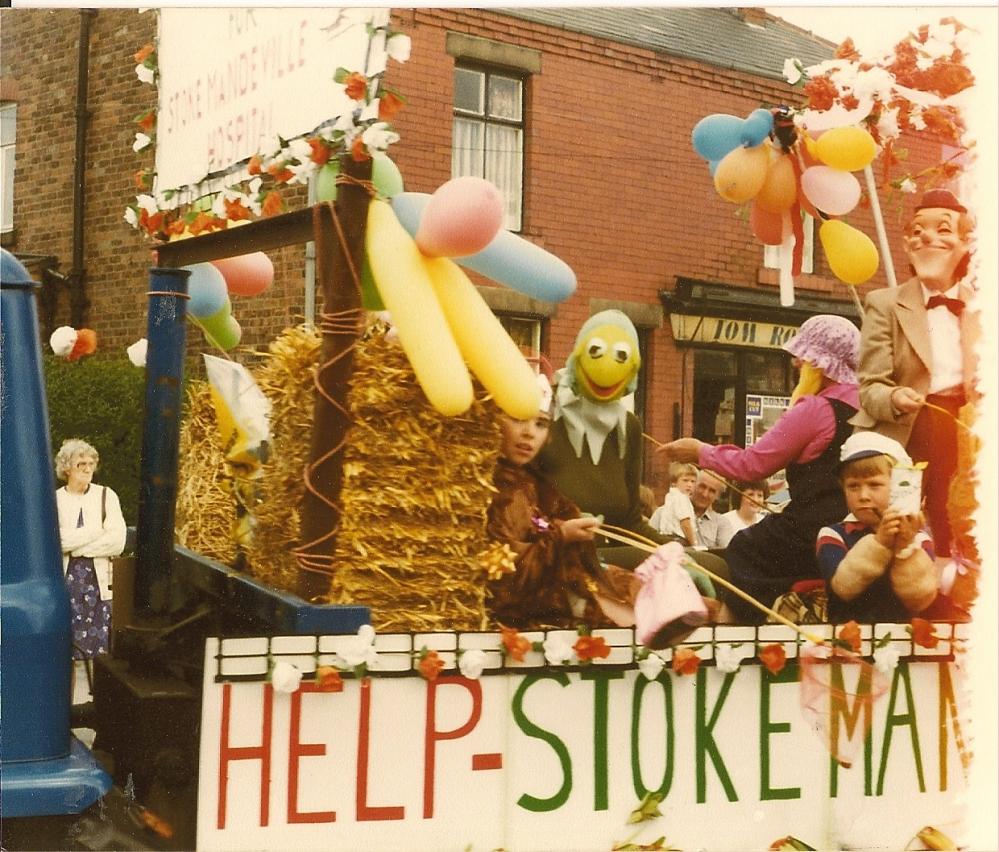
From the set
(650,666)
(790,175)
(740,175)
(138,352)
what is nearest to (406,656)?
(650,666)

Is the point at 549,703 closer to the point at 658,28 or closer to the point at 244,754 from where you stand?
the point at 244,754

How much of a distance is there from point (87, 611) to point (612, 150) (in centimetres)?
172

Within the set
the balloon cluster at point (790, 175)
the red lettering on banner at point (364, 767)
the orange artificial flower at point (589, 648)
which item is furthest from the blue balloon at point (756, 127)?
the red lettering on banner at point (364, 767)

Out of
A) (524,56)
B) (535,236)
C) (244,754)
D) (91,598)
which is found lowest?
(244,754)

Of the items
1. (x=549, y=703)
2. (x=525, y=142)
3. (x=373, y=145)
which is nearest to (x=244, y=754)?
(x=549, y=703)

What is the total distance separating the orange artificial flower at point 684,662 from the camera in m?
2.47

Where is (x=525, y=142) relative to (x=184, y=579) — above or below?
above

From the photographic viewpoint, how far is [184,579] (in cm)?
292

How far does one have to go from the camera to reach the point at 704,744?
8.19 ft

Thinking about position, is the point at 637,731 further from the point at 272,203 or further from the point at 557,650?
the point at 272,203

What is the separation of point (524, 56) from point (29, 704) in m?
1.75

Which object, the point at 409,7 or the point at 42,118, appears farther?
the point at 42,118

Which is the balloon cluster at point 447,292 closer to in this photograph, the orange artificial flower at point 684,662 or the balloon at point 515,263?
the balloon at point 515,263

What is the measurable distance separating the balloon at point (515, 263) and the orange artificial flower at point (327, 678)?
857 mm
